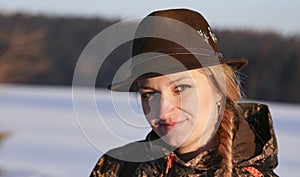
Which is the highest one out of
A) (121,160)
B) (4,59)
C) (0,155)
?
(4,59)

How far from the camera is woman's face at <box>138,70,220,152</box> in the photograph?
184 centimetres

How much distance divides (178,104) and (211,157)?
196 millimetres

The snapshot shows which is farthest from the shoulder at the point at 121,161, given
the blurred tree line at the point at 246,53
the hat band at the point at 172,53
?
the blurred tree line at the point at 246,53

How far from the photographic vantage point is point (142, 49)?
1929 millimetres

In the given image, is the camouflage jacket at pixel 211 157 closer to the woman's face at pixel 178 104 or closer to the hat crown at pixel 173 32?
the woman's face at pixel 178 104

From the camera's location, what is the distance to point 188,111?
6.13 ft

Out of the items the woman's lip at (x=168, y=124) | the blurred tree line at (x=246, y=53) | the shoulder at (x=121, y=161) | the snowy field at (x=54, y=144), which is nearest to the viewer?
the woman's lip at (x=168, y=124)

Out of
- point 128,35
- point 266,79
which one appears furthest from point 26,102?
point 128,35

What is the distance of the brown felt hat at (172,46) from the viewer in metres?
1.86

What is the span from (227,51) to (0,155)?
464 inches

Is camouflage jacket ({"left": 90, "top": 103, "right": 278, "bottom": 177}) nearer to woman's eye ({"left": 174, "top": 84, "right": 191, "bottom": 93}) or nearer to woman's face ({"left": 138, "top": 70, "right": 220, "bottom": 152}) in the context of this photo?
woman's face ({"left": 138, "top": 70, "right": 220, "bottom": 152})

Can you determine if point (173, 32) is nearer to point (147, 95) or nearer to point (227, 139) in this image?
point (147, 95)

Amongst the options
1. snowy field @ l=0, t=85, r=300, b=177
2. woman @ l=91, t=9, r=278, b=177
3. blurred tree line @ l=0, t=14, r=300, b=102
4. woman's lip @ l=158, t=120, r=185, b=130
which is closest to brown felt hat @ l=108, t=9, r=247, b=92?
woman @ l=91, t=9, r=278, b=177

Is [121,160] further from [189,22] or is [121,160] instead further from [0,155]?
[0,155]
